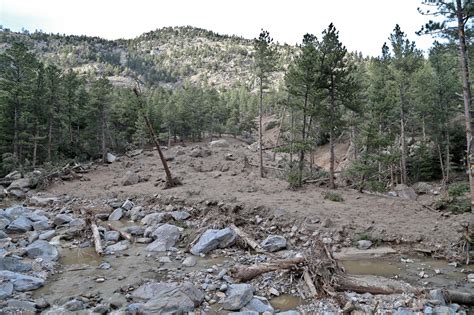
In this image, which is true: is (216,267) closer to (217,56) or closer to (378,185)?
(378,185)

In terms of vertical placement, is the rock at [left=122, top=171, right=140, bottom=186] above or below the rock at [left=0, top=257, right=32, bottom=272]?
above

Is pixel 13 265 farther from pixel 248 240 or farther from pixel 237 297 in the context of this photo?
pixel 248 240

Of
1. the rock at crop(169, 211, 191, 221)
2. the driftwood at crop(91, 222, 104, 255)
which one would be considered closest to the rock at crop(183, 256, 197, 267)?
the driftwood at crop(91, 222, 104, 255)

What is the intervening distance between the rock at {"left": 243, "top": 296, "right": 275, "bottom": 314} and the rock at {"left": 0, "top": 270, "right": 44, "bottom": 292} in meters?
6.01

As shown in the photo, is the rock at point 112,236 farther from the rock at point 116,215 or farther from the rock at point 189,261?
the rock at point 189,261

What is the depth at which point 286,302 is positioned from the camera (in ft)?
31.2

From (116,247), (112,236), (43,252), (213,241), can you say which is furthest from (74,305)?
(112,236)

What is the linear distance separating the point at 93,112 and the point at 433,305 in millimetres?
41397

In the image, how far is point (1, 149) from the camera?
116 feet

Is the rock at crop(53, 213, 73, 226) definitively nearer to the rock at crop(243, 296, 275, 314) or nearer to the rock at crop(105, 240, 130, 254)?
the rock at crop(105, 240, 130, 254)

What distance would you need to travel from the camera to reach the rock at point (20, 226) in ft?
55.0

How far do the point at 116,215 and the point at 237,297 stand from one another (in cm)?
1260

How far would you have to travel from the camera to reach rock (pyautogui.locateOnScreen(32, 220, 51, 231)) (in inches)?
679

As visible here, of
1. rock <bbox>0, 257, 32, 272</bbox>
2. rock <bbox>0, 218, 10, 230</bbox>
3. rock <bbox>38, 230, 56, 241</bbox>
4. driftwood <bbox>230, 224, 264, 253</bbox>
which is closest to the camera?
rock <bbox>0, 257, 32, 272</bbox>
